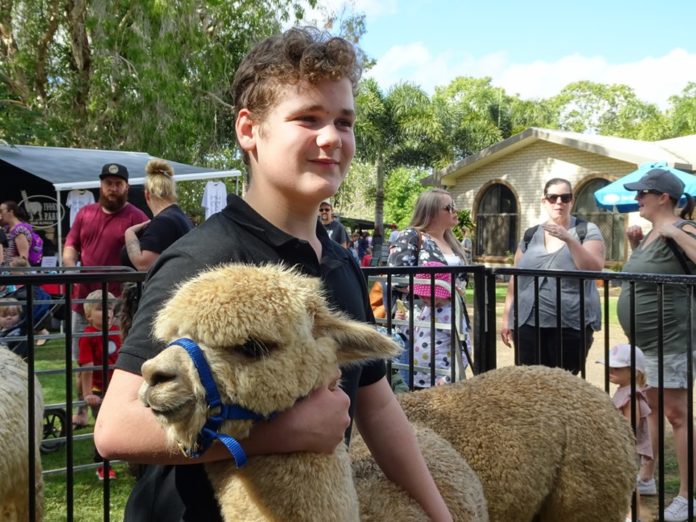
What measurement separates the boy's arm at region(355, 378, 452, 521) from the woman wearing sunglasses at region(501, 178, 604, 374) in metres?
2.85

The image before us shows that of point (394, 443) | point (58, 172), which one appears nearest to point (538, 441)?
point (394, 443)

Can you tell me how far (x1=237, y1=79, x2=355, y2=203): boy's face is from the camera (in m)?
1.53

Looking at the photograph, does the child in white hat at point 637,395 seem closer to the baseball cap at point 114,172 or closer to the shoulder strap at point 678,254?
the shoulder strap at point 678,254

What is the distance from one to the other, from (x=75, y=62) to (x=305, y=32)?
825 inches

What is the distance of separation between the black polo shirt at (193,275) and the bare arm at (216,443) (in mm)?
70

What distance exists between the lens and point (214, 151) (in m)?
23.4

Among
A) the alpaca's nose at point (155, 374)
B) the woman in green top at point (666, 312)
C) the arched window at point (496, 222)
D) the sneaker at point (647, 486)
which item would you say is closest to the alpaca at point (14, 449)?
the alpaca's nose at point (155, 374)

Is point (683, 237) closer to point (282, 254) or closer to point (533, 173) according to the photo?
point (282, 254)

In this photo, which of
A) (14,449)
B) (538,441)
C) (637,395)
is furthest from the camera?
(637,395)

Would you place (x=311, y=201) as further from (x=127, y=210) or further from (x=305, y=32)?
(x=127, y=210)

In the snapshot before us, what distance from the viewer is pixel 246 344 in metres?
1.25

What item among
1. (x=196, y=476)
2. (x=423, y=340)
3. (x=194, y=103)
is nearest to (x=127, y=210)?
(x=423, y=340)

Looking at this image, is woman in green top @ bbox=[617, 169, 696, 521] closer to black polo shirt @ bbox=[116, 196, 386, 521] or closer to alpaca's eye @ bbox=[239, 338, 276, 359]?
black polo shirt @ bbox=[116, 196, 386, 521]

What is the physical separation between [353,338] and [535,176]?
951 inches
